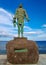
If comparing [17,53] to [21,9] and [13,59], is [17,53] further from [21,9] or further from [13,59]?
[21,9]

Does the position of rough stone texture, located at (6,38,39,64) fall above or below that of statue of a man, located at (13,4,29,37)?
below

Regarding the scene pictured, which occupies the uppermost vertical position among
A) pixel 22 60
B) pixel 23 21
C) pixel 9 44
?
pixel 23 21

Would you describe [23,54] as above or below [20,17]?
below

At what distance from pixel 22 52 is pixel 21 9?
2.20m

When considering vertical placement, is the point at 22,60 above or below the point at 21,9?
below

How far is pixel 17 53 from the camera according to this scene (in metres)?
10.6

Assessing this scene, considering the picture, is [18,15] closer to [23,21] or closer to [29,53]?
[23,21]

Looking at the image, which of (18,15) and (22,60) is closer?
(22,60)

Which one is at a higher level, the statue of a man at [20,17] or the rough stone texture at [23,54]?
the statue of a man at [20,17]

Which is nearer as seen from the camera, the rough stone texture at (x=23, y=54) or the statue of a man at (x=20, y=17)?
the rough stone texture at (x=23, y=54)

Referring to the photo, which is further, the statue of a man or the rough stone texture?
the statue of a man

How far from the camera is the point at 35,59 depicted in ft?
35.0

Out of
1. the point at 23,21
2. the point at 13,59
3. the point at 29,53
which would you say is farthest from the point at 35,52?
the point at 23,21

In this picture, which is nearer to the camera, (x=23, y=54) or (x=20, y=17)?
(x=23, y=54)
